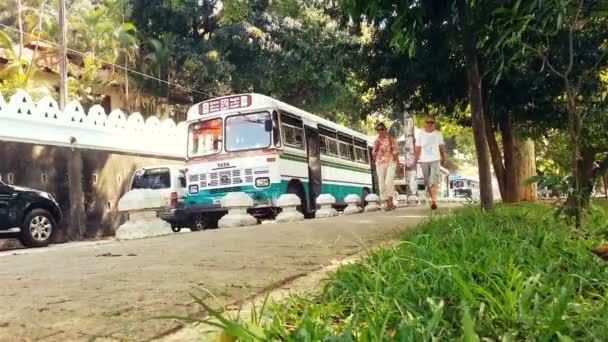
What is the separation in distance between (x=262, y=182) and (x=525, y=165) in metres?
6.22

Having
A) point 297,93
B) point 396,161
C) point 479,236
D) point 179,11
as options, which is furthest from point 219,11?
point 479,236

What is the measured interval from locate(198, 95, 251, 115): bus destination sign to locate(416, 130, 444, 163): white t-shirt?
13.5 feet

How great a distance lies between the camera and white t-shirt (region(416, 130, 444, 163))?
9.12 meters

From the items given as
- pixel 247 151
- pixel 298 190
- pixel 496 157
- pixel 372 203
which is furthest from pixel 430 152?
pixel 372 203

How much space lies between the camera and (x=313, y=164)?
13.8m

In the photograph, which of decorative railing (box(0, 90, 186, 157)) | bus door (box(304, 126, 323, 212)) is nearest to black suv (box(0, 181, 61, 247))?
decorative railing (box(0, 90, 186, 157))

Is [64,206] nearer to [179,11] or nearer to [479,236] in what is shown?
[179,11]

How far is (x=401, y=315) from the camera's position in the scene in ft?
5.39

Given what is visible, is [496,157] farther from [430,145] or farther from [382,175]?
[382,175]

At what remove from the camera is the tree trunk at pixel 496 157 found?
1020cm

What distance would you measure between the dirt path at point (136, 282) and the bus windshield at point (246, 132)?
22.9 ft

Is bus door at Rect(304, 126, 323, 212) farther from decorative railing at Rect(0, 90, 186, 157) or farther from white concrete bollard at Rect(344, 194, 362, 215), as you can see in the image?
decorative railing at Rect(0, 90, 186, 157)

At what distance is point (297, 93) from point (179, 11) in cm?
528

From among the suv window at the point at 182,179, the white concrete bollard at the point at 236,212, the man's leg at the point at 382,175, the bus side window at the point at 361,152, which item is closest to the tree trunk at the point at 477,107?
the man's leg at the point at 382,175
